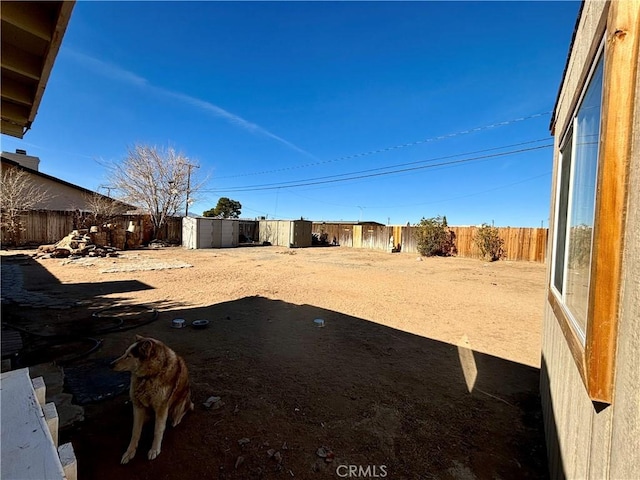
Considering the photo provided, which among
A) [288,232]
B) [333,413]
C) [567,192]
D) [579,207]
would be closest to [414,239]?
[288,232]

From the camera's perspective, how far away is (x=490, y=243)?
1484 centimetres

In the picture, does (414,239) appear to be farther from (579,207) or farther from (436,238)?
(579,207)

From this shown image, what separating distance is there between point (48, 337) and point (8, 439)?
12.2 ft

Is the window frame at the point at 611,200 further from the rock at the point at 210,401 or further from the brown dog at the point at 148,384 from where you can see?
the rock at the point at 210,401

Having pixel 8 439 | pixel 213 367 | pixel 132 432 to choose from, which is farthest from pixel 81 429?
pixel 8 439

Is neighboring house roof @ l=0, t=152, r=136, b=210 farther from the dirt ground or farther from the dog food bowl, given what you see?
the dog food bowl

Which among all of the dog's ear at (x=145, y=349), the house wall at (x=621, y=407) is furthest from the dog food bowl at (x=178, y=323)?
the house wall at (x=621, y=407)

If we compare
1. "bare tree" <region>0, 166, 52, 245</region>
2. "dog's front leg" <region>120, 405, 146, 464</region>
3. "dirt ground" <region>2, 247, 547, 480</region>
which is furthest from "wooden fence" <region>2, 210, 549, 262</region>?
"dog's front leg" <region>120, 405, 146, 464</region>

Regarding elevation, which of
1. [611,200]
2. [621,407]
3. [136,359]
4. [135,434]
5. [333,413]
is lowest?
[333,413]

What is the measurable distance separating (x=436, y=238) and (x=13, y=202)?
21.4 m

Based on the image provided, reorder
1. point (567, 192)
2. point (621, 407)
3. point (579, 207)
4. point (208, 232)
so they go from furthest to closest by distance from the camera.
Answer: point (208, 232)
point (567, 192)
point (579, 207)
point (621, 407)

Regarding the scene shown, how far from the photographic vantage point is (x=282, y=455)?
202cm

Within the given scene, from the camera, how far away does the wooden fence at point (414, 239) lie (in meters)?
13.8

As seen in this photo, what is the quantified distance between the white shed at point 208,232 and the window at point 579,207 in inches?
743
